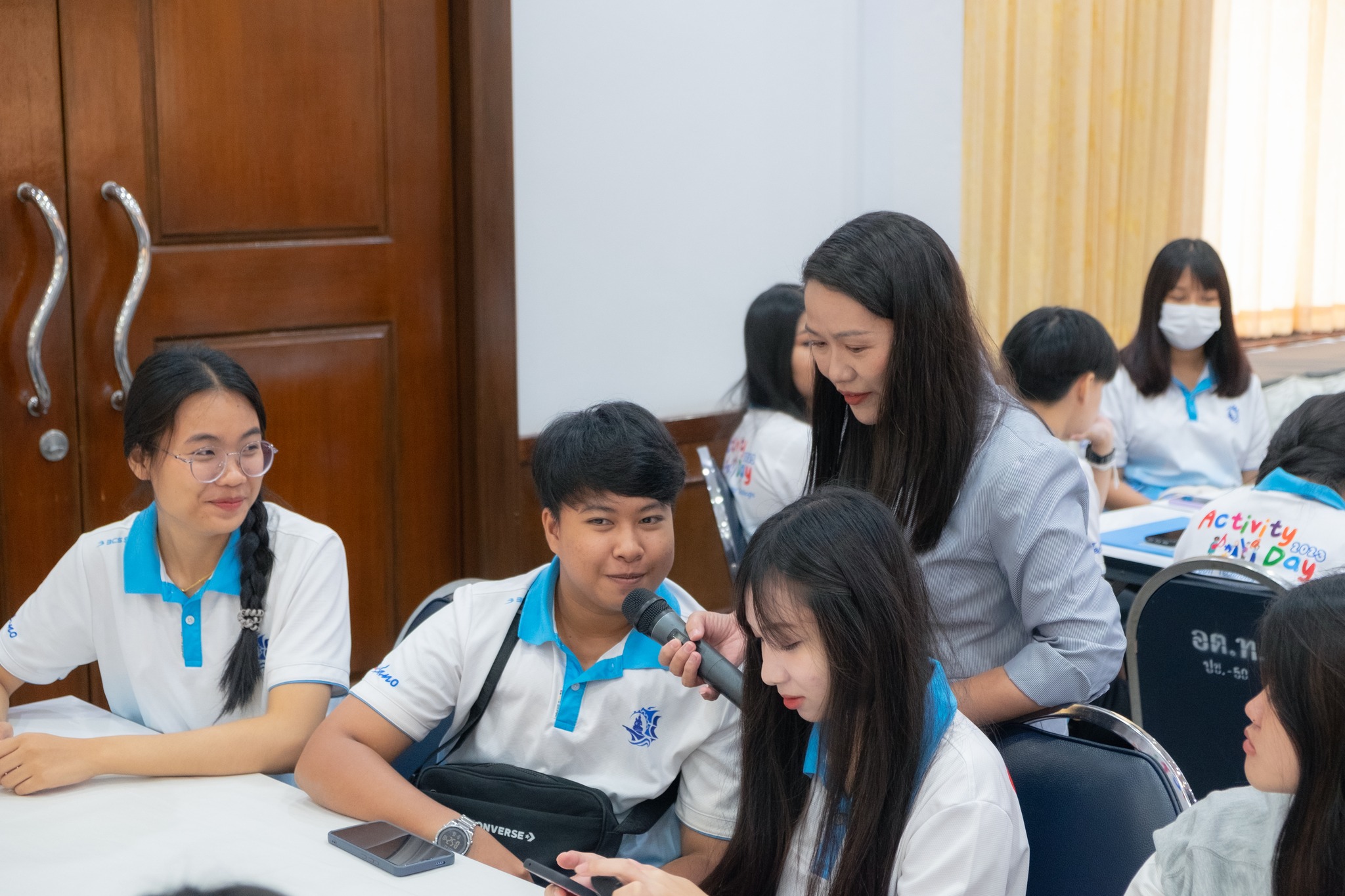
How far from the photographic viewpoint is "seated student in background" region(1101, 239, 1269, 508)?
136 inches

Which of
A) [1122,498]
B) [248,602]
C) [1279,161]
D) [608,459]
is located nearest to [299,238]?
[248,602]

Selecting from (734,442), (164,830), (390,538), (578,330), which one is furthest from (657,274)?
(164,830)

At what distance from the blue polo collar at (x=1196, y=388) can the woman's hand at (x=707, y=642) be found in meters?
2.44

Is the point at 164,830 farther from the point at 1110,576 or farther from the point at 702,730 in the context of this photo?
the point at 1110,576

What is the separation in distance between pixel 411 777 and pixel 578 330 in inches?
71.4

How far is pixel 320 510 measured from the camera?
114 inches

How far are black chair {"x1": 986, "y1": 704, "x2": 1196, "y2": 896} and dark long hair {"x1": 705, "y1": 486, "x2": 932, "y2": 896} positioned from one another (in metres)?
0.20

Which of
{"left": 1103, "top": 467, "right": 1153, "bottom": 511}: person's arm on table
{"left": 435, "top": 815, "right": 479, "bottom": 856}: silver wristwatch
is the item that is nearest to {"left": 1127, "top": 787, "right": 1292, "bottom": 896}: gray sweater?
{"left": 435, "top": 815, "right": 479, "bottom": 856}: silver wristwatch

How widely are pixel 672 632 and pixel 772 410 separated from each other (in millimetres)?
1521

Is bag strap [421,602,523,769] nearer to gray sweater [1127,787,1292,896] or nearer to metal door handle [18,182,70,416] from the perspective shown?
gray sweater [1127,787,1292,896]

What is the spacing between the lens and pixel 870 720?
1.17m

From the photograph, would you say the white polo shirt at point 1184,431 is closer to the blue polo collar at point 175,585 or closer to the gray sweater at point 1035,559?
the gray sweater at point 1035,559

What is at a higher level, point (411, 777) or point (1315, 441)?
point (1315, 441)

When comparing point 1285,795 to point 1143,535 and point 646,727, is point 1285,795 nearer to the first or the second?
point 646,727
